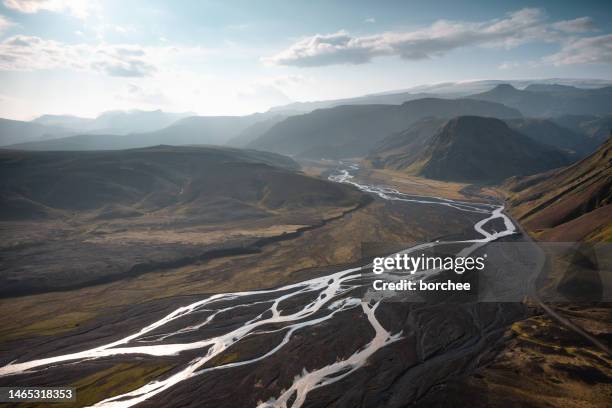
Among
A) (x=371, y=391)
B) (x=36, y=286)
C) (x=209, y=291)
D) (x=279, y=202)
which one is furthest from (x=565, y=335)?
(x=279, y=202)

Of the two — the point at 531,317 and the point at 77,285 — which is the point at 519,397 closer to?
the point at 531,317

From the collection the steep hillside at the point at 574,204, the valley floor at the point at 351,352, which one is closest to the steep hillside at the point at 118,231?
the valley floor at the point at 351,352

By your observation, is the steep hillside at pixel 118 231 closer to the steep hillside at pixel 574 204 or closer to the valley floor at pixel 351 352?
the valley floor at pixel 351 352

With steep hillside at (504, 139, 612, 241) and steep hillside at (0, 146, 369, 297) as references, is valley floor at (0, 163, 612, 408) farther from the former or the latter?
steep hillside at (504, 139, 612, 241)

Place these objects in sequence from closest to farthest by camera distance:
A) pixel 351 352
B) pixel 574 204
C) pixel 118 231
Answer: pixel 351 352, pixel 574 204, pixel 118 231

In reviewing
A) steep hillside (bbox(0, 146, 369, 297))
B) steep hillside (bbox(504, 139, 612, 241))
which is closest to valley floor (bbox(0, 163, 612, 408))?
steep hillside (bbox(0, 146, 369, 297))

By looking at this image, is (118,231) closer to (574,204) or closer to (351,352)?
(351,352)

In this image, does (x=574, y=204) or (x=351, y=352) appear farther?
(x=574, y=204)

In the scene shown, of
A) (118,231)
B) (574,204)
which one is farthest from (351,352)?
(118,231)
